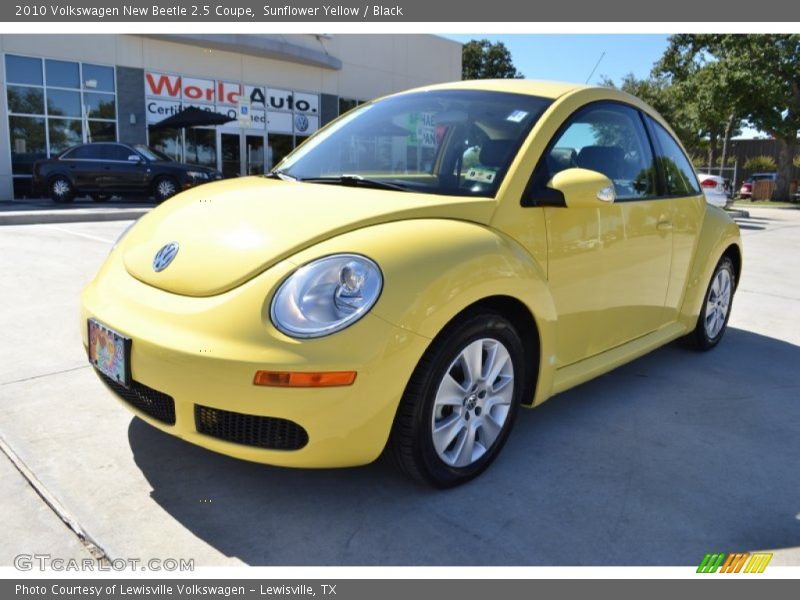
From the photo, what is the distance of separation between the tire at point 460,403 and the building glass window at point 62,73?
716 inches

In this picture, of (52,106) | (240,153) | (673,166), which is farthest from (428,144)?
(240,153)

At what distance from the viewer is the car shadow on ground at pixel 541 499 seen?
7.46 ft

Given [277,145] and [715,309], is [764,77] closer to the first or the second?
[277,145]

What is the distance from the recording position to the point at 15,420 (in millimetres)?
3121

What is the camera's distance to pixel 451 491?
2627mm

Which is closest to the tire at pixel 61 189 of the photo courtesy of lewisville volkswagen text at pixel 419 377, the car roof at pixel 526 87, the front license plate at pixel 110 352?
the photo courtesy of lewisville volkswagen text at pixel 419 377

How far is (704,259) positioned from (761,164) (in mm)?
35696

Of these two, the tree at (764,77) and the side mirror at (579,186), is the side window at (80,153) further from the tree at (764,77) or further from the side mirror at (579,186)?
the tree at (764,77)

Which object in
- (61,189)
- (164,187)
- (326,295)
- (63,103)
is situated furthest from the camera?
(63,103)

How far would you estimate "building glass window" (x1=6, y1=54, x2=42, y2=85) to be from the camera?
16453 mm

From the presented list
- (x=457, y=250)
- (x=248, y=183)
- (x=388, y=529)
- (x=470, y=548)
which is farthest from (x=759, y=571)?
(x=248, y=183)

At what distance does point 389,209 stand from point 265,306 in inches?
25.4

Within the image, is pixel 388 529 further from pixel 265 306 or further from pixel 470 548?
pixel 265 306

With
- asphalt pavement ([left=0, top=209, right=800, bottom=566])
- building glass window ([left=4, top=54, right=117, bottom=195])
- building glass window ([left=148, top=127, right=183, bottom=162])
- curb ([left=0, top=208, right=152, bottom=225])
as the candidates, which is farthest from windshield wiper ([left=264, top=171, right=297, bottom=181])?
building glass window ([left=148, top=127, right=183, bottom=162])
